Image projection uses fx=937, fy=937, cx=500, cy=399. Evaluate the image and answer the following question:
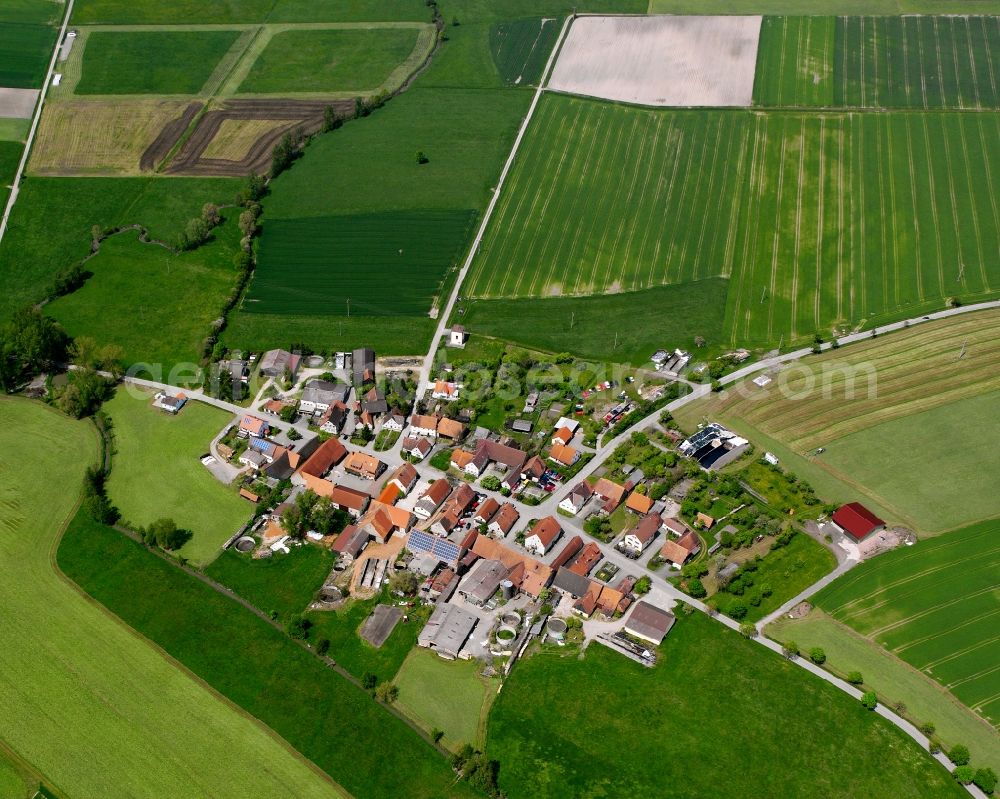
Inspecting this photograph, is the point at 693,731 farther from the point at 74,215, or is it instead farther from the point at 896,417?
the point at 74,215

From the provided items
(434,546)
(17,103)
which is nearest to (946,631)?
(434,546)

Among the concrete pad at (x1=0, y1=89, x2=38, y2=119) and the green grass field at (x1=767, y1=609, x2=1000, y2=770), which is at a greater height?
the concrete pad at (x1=0, y1=89, x2=38, y2=119)

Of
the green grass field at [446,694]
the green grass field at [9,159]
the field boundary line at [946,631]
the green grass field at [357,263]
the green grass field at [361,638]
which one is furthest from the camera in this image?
the green grass field at [9,159]

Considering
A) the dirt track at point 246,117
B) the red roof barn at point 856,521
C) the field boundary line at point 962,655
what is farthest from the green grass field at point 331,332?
the field boundary line at point 962,655

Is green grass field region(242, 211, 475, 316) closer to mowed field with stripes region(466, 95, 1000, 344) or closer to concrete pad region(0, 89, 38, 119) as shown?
mowed field with stripes region(466, 95, 1000, 344)

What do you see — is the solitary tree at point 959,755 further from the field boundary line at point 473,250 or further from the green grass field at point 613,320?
the field boundary line at point 473,250

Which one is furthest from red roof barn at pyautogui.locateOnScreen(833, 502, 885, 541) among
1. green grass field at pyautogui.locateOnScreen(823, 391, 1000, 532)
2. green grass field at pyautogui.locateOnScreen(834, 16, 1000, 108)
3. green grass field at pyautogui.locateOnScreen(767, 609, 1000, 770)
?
green grass field at pyautogui.locateOnScreen(834, 16, 1000, 108)
